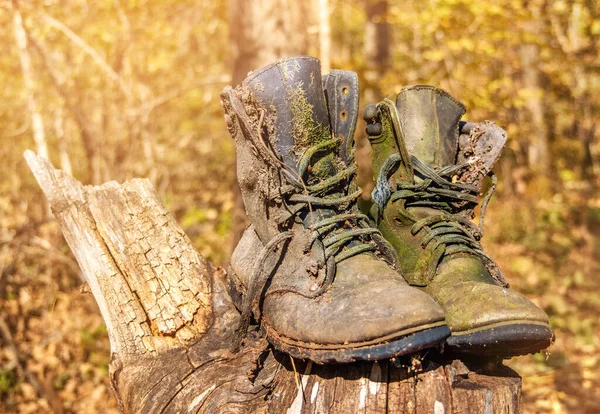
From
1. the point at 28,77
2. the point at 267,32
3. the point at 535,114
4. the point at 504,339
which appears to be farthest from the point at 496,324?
the point at 535,114

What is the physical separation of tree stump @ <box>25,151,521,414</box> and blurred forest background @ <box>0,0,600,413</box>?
1.79 feet

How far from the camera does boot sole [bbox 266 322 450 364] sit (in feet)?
4.68

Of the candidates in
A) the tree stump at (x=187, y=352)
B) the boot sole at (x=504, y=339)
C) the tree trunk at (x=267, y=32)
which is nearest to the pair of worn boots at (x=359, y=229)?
the boot sole at (x=504, y=339)

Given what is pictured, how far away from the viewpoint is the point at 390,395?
157 centimetres

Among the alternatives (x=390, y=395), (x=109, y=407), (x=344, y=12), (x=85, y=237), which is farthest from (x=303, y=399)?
(x=344, y=12)

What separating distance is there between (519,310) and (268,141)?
0.94 metres

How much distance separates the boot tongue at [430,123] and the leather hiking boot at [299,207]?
1.24ft

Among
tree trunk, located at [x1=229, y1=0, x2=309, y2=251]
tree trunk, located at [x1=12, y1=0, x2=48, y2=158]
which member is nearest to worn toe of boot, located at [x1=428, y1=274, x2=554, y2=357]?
tree trunk, located at [x1=229, y1=0, x2=309, y2=251]

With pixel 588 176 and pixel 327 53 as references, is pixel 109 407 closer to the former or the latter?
pixel 327 53

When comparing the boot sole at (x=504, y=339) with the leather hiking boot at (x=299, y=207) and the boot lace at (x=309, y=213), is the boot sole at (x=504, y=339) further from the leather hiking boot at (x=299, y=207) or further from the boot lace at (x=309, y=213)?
the boot lace at (x=309, y=213)

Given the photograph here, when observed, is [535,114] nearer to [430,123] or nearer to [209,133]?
[209,133]

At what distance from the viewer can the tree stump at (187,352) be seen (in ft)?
5.19

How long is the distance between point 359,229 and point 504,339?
1.83 ft

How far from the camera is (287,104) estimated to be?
1894mm
